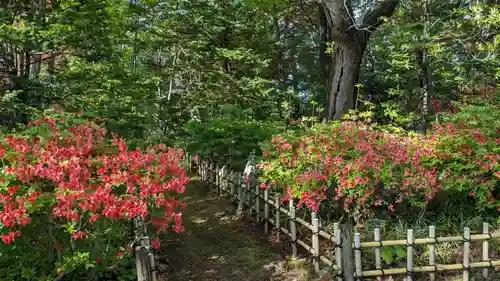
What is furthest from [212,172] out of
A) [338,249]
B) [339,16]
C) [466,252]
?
[466,252]

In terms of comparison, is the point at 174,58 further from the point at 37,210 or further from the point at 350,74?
the point at 37,210

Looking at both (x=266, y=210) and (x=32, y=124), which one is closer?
(x=32, y=124)

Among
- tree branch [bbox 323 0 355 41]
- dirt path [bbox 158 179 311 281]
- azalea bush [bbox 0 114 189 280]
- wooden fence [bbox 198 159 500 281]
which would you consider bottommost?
dirt path [bbox 158 179 311 281]

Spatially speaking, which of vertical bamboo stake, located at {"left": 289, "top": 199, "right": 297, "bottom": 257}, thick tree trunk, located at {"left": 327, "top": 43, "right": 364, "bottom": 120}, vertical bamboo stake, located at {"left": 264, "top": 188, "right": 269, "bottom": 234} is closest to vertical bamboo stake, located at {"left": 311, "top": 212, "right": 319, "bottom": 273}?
vertical bamboo stake, located at {"left": 289, "top": 199, "right": 297, "bottom": 257}

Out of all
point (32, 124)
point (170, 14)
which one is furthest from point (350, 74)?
point (170, 14)

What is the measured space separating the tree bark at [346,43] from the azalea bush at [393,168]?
2.41 m

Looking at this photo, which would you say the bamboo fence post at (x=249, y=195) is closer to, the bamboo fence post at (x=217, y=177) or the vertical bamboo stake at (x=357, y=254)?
the bamboo fence post at (x=217, y=177)

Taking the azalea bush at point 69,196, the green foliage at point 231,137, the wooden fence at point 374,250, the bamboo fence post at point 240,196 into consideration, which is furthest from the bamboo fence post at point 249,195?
the azalea bush at point 69,196

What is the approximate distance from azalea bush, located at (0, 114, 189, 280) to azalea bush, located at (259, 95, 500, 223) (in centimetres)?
206

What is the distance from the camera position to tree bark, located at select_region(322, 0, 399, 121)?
798cm

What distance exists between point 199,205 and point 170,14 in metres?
7.08

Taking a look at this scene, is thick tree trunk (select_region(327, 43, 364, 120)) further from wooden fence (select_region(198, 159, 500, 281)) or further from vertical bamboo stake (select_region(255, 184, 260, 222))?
wooden fence (select_region(198, 159, 500, 281))

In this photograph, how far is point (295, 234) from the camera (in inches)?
236

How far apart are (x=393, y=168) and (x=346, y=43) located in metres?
3.55
